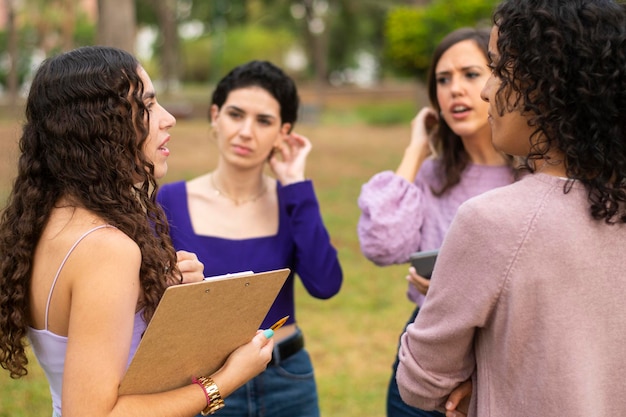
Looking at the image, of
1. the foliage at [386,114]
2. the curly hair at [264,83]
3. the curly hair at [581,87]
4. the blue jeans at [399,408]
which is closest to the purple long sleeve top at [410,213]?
the blue jeans at [399,408]

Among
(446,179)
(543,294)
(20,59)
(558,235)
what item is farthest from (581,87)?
(20,59)

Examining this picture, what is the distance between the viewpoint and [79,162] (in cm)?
186

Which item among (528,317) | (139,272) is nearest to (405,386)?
(528,317)

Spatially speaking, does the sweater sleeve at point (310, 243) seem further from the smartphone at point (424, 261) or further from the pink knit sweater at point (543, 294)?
the pink knit sweater at point (543, 294)

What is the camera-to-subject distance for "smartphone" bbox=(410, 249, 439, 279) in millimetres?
2453

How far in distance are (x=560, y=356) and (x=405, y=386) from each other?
0.40 meters

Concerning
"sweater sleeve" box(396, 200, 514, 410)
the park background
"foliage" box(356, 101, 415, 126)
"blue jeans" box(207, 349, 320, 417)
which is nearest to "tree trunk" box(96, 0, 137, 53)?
the park background

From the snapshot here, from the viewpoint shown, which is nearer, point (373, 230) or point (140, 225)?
point (140, 225)

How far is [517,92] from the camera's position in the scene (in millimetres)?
1688

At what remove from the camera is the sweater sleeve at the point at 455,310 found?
161cm

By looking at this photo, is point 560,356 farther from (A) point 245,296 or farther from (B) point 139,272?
(B) point 139,272

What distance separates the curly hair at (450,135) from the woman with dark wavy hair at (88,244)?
1243 mm

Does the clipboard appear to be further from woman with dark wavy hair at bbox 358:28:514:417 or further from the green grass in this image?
woman with dark wavy hair at bbox 358:28:514:417

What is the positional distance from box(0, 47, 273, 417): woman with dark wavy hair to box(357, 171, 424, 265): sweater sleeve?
3.25 feet
